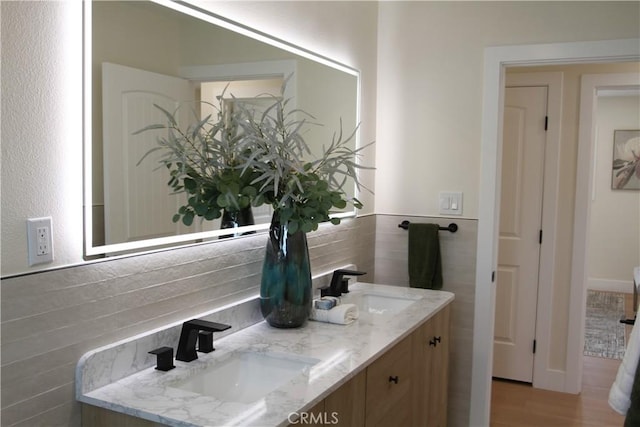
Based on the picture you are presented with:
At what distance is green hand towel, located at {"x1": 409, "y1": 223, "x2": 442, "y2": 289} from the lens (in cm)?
312

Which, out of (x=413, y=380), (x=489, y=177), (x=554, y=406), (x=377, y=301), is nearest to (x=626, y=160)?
(x=554, y=406)

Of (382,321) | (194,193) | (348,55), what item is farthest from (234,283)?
(348,55)

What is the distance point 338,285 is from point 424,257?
66cm

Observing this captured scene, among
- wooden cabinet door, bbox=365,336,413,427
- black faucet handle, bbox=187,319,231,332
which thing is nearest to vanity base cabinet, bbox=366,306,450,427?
wooden cabinet door, bbox=365,336,413,427

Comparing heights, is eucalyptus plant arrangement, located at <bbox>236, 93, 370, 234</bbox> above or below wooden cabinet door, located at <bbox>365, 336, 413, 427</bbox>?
above

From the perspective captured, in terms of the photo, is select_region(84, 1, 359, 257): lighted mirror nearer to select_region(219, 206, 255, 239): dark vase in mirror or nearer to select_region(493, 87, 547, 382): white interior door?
select_region(219, 206, 255, 239): dark vase in mirror

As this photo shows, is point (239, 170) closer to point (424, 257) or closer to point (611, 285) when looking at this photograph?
point (424, 257)

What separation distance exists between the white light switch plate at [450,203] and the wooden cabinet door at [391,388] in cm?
111

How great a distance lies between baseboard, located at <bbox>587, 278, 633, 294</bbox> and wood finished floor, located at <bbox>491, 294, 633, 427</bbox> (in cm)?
318

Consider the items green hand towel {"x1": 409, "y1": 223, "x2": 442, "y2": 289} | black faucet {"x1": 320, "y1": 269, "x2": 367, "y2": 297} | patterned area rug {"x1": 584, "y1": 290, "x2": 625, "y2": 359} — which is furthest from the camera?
patterned area rug {"x1": 584, "y1": 290, "x2": 625, "y2": 359}

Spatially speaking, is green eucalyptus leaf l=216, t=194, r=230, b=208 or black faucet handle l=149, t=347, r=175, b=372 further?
green eucalyptus leaf l=216, t=194, r=230, b=208

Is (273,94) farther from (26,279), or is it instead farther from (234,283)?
(26,279)

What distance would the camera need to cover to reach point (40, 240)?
1366 mm

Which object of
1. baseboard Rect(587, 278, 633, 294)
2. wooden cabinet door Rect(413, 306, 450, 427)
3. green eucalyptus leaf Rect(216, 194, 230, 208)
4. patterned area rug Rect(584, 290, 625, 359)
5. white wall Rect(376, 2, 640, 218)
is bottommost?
patterned area rug Rect(584, 290, 625, 359)
